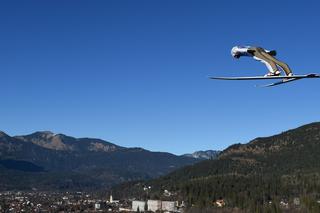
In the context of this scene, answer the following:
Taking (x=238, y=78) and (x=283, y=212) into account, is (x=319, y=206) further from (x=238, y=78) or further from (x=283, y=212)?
(x=238, y=78)

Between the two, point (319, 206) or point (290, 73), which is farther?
point (319, 206)

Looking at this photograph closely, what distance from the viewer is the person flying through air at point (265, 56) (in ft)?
61.3

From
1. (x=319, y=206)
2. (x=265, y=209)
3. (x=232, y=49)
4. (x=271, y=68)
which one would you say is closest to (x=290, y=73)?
(x=271, y=68)

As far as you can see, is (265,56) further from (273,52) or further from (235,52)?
(235,52)

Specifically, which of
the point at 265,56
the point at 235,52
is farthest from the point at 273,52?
the point at 235,52

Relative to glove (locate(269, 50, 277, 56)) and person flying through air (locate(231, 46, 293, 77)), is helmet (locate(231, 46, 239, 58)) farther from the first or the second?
glove (locate(269, 50, 277, 56))

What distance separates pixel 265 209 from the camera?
19500 cm

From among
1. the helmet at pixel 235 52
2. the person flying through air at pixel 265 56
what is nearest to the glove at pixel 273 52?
the person flying through air at pixel 265 56

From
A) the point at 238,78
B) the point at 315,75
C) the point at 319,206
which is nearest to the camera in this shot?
the point at 315,75

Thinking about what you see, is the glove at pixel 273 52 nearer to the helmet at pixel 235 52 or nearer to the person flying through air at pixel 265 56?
the person flying through air at pixel 265 56

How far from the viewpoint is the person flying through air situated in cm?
1869

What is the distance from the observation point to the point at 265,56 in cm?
1891

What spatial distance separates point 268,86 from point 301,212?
611 ft

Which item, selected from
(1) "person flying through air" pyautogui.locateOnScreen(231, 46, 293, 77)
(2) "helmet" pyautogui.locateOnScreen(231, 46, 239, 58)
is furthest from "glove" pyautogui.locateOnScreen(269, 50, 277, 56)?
(2) "helmet" pyautogui.locateOnScreen(231, 46, 239, 58)
